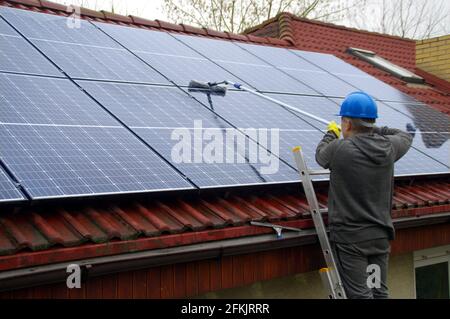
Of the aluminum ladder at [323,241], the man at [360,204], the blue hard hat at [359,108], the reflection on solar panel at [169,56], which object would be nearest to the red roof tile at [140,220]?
the aluminum ladder at [323,241]

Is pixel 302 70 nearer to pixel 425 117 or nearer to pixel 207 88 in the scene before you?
pixel 425 117

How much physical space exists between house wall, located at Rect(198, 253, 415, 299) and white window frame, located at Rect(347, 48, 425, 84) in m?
6.31

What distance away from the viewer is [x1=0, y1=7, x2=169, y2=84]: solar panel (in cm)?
602

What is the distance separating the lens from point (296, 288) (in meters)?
5.66

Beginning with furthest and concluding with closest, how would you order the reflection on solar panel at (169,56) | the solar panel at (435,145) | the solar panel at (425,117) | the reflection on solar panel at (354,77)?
the reflection on solar panel at (354,77) → the solar panel at (425,117) → the solar panel at (435,145) → the reflection on solar panel at (169,56)

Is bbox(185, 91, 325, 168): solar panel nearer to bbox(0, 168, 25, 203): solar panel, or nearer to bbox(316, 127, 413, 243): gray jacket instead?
bbox(316, 127, 413, 243): gray jacket

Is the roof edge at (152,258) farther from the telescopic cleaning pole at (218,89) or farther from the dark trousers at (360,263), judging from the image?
the telescopic cleaning pole at (218,89)

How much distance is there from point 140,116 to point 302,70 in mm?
4353

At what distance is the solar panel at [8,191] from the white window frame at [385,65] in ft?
33.0

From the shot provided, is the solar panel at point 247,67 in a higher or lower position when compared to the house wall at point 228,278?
higher

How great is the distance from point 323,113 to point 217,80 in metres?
1.41

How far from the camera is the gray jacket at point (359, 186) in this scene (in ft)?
15.0

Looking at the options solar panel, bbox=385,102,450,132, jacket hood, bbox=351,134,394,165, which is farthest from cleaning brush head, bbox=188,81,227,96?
solar panel, bbox=385,102,450,132
